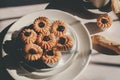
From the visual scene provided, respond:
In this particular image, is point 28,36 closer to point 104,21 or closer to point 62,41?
point 62,41

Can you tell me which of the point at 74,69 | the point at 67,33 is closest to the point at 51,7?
the point at 67,33

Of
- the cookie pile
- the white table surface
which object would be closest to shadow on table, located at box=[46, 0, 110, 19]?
the white table surface

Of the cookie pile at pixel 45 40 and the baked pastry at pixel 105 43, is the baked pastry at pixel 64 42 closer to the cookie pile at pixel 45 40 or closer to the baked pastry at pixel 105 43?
the cookie pile at pixel 45 40

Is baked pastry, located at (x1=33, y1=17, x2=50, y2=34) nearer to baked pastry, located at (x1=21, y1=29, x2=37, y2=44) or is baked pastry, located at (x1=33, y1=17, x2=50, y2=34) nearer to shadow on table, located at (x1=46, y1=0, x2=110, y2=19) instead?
baked pastry, located at (x1=21, y1=29, x2=37, y2=44)

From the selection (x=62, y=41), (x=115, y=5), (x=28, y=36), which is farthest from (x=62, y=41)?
(x=115, y=5)

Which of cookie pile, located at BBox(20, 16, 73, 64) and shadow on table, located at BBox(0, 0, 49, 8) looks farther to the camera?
shadow on table, located at BBox(0, 0, 49, 8)

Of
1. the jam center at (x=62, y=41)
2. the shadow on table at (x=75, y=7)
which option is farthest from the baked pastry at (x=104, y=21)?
the jam center at (x=62, y=41)

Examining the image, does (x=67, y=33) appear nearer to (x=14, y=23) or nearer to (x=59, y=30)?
(x=59, y=30)
